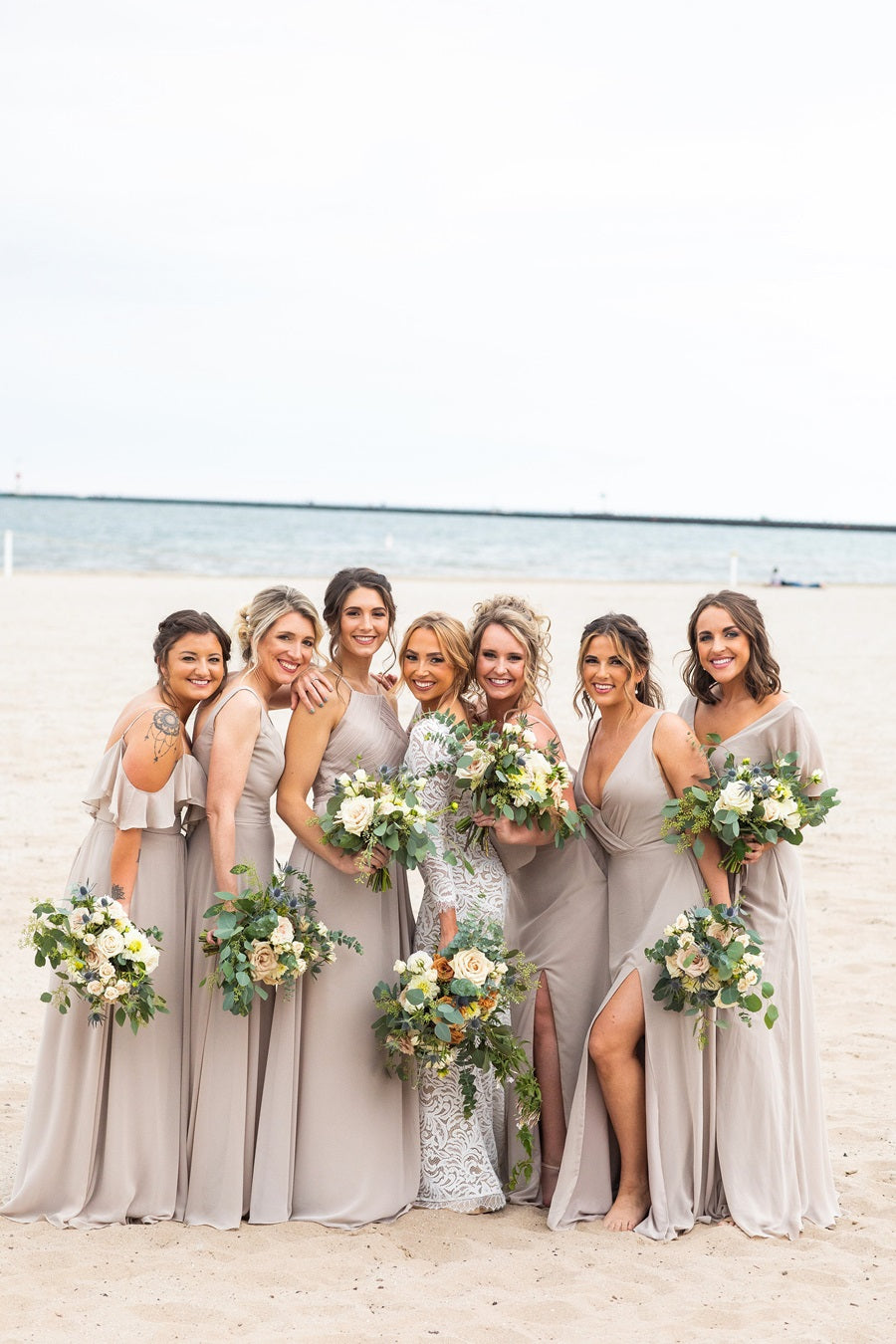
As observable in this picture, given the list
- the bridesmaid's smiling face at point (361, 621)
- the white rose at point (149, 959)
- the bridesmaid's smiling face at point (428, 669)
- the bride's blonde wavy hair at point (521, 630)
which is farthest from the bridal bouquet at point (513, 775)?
the white rose at point (149, 959)

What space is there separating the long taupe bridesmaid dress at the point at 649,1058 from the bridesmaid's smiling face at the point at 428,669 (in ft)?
2.44

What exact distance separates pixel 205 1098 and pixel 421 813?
1350 millimetres

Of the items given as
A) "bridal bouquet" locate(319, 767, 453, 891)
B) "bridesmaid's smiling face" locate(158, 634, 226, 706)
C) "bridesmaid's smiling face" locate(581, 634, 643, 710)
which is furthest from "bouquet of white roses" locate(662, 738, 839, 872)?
"bridesmaid's smiling face" locate(158, 634, 226, 706)

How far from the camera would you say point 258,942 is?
4871mm

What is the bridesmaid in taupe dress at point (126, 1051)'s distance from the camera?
5.07 m

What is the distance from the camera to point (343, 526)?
108 metres

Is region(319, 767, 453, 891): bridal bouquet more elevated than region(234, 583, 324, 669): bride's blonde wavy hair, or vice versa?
region(234, 583, 324, 669): bride's blonde wavy hair

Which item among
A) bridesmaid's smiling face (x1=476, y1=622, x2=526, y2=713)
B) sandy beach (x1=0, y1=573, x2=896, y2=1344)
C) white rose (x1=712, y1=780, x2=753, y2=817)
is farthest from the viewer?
bridesmaid's smiling face (x1=476, y1=622, x2=526, y2=713)

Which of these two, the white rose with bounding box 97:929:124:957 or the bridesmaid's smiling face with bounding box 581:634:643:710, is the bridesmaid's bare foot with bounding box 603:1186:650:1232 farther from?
the white rose with bounding box 97:929:124:957

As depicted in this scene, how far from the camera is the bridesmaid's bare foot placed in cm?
518

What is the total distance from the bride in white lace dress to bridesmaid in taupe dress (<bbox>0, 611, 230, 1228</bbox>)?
85 cm

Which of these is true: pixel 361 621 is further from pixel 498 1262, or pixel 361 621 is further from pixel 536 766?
pixel 498 1262

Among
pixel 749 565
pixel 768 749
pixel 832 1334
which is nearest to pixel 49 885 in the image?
pixel 768 749

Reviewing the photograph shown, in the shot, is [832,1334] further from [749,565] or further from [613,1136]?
[749,565]
